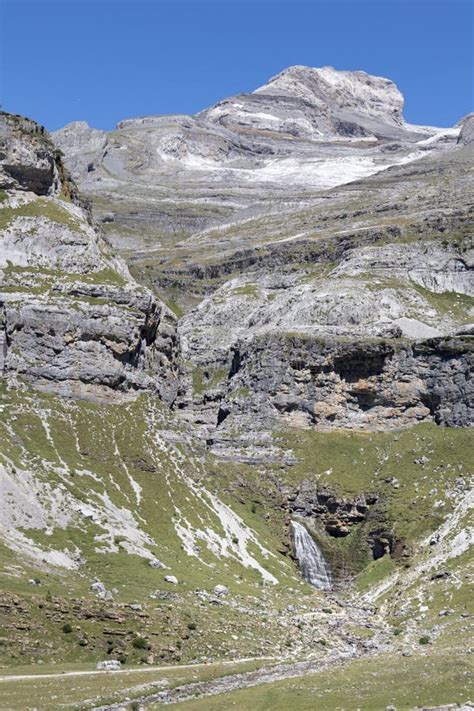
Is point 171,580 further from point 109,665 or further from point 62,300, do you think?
point 62,300

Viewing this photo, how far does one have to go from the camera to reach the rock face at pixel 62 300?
331 ft

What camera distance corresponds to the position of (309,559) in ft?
320

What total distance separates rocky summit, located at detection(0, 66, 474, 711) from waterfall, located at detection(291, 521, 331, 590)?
241 mm

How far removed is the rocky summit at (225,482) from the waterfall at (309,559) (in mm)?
241

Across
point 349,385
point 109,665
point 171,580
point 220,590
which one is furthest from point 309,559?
point 109,665

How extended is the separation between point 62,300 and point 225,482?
29.7 metres

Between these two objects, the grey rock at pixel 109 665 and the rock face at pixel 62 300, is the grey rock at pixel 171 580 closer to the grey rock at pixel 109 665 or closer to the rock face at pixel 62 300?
the grey rock at pixel 109 665

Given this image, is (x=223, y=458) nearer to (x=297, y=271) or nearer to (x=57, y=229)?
(x=57, y=229)

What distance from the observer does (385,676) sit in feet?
172

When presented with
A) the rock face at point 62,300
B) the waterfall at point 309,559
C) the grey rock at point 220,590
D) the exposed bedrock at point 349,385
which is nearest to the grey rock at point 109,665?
the grey rock at point 220,590

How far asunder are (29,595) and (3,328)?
49065 mm

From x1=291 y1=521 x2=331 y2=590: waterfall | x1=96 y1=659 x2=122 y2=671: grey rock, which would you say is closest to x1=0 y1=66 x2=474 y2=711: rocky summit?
x1=291 y1=521 x2=331 y2=590: waterfall

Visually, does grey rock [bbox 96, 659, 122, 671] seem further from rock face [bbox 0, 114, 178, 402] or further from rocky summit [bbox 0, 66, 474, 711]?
rock face [bbox 0, 114, 178, 402]

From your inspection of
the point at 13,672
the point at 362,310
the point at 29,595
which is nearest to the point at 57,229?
the point at 362,310
